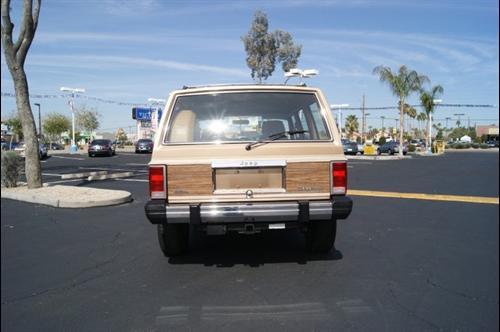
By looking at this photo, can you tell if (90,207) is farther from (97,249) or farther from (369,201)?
(369,201)

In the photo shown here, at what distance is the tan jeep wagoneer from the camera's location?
4.26m

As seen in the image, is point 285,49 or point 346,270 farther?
point 285,49

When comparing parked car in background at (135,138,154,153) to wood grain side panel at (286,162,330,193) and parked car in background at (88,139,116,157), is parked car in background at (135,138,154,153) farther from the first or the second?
wood grain side panel at (286,162,330,193)

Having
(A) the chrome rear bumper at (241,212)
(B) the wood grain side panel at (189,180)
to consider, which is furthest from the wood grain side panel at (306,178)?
(B) the wood grain side panel at (189,180)

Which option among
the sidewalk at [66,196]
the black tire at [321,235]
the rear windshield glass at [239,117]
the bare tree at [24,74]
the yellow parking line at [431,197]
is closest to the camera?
the rear windshield glass at [239,117]

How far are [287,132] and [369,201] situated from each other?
18.0 feet

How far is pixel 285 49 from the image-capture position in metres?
31.7

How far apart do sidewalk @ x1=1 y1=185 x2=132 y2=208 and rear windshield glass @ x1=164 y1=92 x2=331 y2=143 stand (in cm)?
454

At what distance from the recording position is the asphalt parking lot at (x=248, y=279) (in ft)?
11.4

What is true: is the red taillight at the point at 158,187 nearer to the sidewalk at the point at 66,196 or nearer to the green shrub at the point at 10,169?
the sidewalk at the point at 66,196

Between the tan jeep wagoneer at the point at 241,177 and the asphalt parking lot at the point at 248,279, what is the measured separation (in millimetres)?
605

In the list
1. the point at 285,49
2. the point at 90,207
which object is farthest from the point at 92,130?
the point at 90,207

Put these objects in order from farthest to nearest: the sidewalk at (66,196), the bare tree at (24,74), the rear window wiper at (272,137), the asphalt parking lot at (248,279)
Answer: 1. the bare tree at (24,74)
2. the sidewalk at (66,196)
3. the rear window wiper at (272,137)
4. the asphalt parking lot at (248,279)

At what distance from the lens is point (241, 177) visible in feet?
14.5
